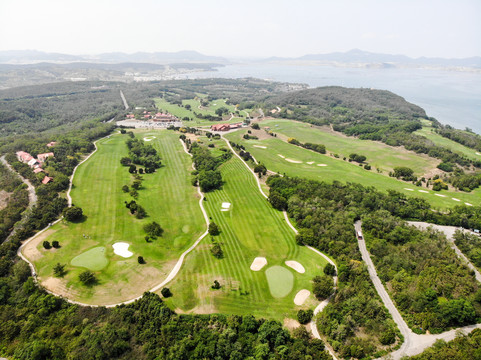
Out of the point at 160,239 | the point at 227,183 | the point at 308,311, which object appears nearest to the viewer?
the point at 308,311

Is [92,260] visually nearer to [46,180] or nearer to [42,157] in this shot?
[46,180]

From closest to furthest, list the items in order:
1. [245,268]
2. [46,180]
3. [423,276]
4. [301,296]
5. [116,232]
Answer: [301,296] < [423,276] < [245,268] < [116,232] < [46,180]

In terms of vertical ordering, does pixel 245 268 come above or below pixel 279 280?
above

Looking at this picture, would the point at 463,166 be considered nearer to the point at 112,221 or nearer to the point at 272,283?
the point at 272,283

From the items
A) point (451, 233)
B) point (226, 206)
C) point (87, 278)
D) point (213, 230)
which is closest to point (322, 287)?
point (213, 230)

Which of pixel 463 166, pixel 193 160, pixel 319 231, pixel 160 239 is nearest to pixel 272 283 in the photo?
pixel 319 231

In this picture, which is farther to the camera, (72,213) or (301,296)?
(72,213)
